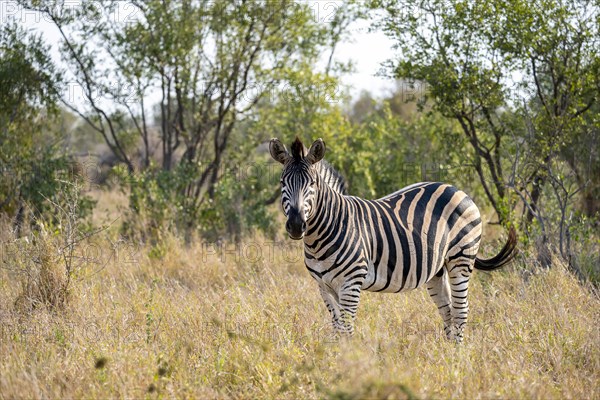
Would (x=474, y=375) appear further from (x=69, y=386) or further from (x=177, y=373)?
(x=69, y=386)

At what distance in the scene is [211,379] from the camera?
428 cm

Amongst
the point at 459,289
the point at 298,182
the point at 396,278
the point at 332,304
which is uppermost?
the point at 298,182

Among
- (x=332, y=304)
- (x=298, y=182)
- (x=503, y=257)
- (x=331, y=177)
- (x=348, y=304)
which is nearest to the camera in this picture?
(x=298, y=182)

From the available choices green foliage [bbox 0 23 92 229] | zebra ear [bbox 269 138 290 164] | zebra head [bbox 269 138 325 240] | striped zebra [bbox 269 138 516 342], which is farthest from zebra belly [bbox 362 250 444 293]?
green foliage [bbox 0 23 92 229]

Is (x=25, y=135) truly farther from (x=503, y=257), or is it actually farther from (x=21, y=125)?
(x=503, y=257)

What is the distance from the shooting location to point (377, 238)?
5438 mm

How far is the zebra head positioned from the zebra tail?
6.97 ft

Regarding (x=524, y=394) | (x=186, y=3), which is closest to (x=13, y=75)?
(x=186, y=3)

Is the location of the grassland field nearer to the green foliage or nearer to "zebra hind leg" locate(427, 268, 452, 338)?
"zebra hind leg" locate(427, 268, 452, 338)

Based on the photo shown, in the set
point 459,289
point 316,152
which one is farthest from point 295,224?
point 459,289

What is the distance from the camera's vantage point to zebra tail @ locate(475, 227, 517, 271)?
242 inches

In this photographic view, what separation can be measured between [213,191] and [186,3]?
3.26 meters

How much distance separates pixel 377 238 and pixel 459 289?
3.17ft

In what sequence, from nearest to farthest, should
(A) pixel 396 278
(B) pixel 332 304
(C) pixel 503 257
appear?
(B) pixel 332 304 < (A) pixel 396 278 < (C) pixel 503 257
